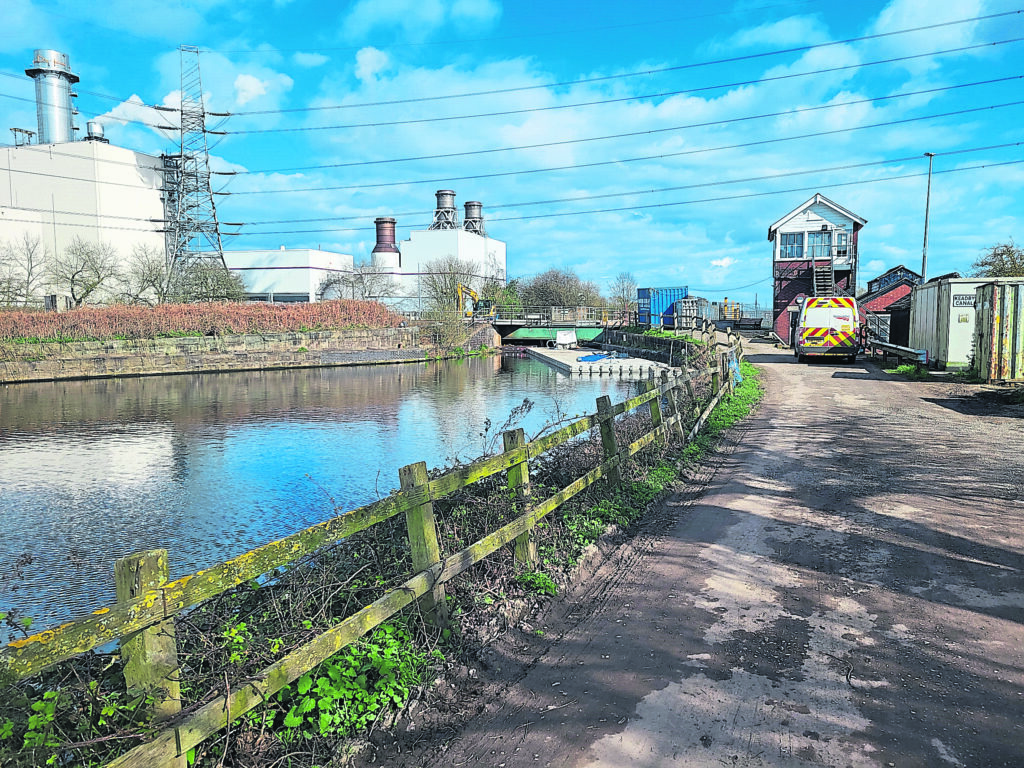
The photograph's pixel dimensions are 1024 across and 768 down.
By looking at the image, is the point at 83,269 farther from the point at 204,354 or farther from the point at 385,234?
the point at 385,234

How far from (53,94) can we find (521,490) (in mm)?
67759

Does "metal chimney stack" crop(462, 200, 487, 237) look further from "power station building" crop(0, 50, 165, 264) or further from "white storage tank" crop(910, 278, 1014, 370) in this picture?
"white storage tank" crop(910, 278, 1014, 370)

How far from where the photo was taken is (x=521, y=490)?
580cm

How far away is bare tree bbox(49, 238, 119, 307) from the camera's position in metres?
45.2

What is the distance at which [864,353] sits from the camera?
31.4 m

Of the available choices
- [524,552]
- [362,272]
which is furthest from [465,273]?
[524,552]

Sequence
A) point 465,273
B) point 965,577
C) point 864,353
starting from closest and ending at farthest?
point 965,577, point 864,353, point 465,273

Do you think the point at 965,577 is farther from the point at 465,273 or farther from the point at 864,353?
the point at 465,273

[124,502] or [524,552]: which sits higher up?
[524,552]

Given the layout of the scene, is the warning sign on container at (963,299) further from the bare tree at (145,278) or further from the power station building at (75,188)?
the power station building at (75,188)

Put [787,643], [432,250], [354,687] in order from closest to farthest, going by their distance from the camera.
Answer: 1. [354,687]
2. [787,643]
3. [432,250]

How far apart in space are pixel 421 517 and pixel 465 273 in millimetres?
65293

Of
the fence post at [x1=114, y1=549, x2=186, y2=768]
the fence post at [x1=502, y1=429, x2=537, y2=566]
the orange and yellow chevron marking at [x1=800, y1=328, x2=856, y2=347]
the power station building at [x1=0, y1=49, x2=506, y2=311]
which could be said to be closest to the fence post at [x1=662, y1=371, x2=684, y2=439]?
the fence post at [x1=502, y1=429, x2=537, y2=566]

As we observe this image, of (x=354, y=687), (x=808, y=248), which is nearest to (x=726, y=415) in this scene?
(x=354, y=687)
